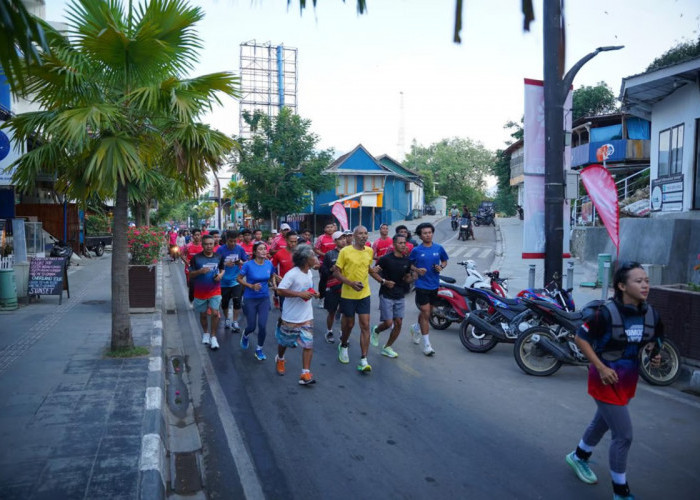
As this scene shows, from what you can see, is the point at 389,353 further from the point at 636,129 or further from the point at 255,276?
the point at 636,129

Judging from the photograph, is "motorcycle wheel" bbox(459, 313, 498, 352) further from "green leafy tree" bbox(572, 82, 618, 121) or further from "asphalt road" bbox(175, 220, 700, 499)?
"green leafy tree" bbox(572, 82, 618, 121)

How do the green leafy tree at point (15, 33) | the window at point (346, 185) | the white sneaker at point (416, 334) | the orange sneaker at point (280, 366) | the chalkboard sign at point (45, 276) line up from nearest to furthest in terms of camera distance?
the green leafy tree at point (15, 33)
the orange sneaker at point (280, 366)
the white sneaker at point (416, 334)
the chalkboard sign at point (45, 276)
the window at point (346, 185)

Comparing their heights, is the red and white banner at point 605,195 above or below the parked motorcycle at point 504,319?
above

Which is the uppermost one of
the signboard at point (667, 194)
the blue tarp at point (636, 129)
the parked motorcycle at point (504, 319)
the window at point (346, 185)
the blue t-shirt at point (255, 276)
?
the blue tarp at point (636, 129)

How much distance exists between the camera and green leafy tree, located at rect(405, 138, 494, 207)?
6606 cm

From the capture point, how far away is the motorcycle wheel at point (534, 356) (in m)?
6.89

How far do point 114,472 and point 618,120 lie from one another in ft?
122

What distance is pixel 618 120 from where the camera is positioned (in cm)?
3434

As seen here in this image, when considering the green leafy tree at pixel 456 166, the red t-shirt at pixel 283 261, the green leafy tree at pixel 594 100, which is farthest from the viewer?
the green leafy tree at pixel 456 166

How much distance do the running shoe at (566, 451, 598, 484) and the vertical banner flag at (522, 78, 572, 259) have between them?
5.00 metres

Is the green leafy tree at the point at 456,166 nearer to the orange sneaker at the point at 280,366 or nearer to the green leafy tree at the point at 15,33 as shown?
the orange sneaker at the point at 280,366

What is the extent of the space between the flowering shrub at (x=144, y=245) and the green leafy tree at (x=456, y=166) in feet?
182

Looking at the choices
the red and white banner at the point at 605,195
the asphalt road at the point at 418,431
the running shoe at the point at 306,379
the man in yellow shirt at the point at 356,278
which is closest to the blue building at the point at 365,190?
the red and white banner at the point at 605,195

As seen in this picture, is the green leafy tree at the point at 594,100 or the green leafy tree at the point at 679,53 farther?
the green leafy tree at the point at 594,100
